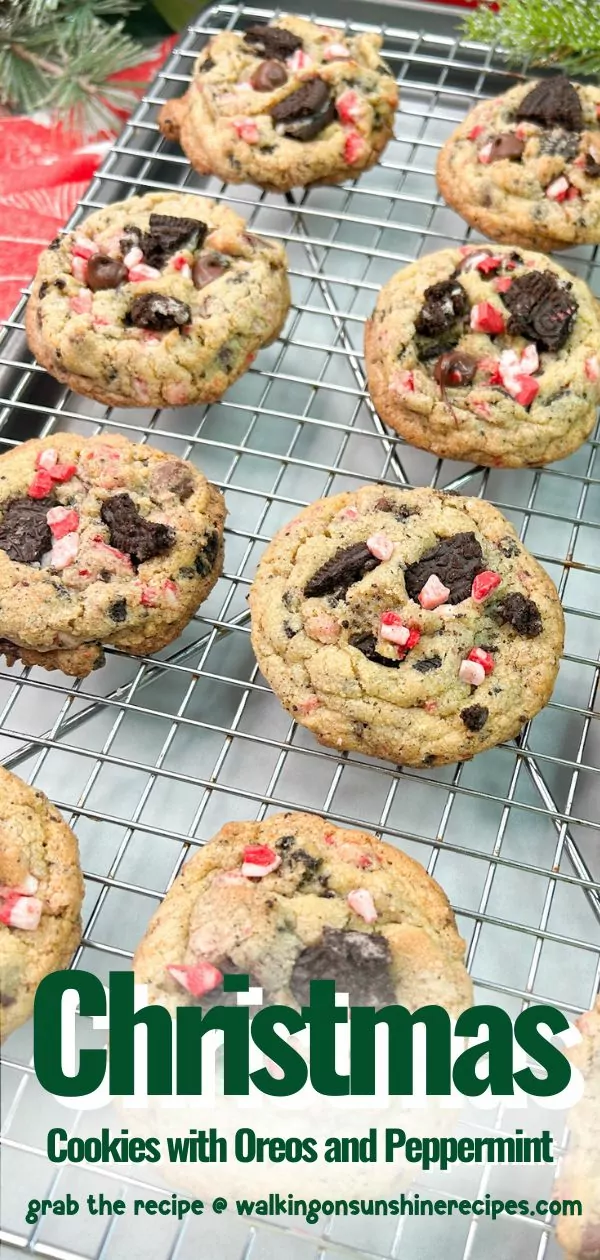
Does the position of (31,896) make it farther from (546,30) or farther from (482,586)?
(546,30)

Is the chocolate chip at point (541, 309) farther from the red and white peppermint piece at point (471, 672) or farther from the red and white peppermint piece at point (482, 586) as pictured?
the red and white peppermint piece at point (471, 672)

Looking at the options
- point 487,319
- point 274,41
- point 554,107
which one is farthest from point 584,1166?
point 274,41

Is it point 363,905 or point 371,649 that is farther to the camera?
point 371,649

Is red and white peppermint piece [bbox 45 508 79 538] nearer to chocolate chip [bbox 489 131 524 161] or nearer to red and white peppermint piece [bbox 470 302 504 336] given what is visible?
red and white peppermint piece [bbox 470 302 504 336]

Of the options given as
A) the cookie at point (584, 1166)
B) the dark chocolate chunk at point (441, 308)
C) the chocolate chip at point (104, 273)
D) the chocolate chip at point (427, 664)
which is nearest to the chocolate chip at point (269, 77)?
the chocolate chip at point (104, 273)

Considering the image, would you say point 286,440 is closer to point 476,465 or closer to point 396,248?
point 476,465

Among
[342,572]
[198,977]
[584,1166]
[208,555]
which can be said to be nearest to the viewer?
[584,1166]

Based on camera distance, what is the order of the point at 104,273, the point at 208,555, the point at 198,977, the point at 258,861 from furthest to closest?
the point at 104,273
the point at 208,555
the point at 258,861
the point at 198,977

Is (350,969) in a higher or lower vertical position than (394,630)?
lower
